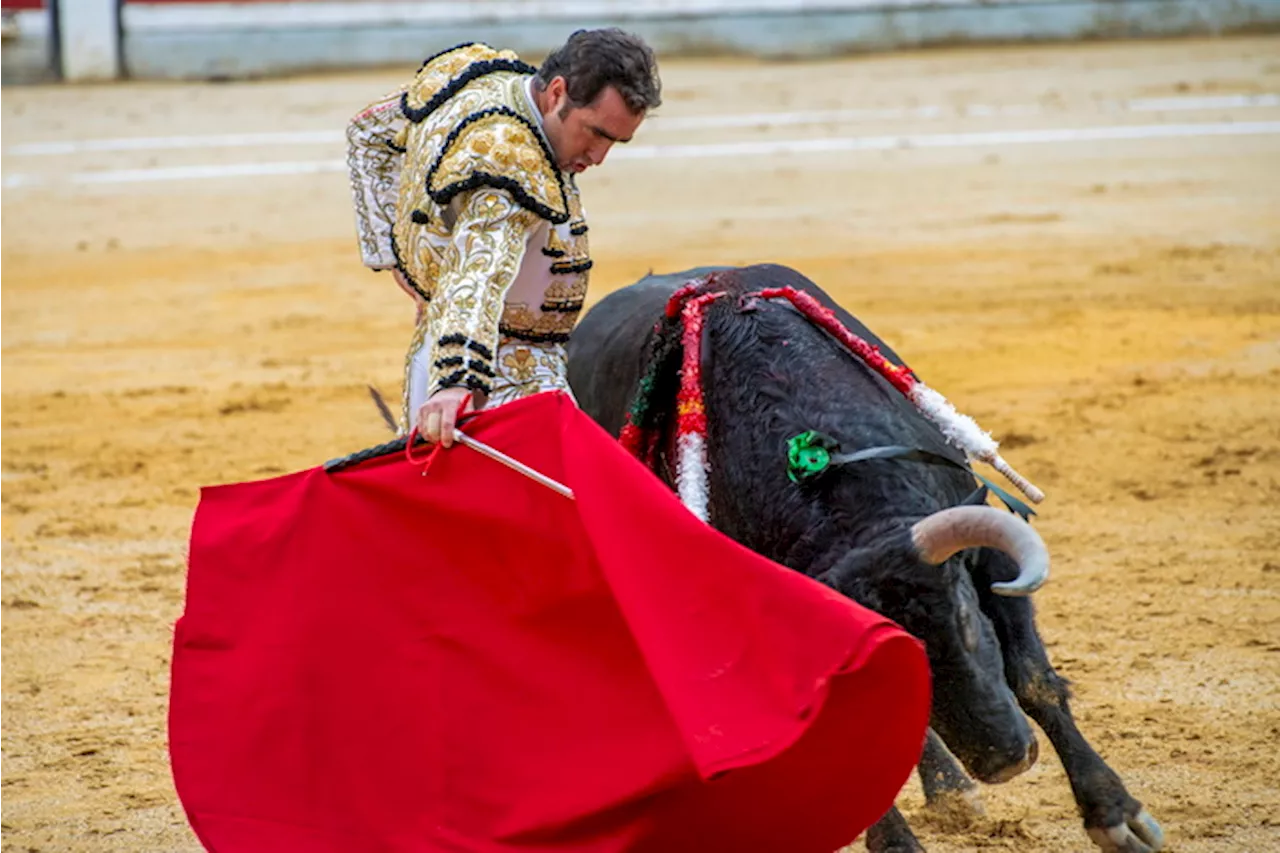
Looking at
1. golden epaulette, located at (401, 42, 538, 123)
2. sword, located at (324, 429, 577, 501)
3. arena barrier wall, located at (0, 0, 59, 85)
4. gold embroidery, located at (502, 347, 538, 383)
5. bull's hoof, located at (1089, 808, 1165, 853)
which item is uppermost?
golden epaulette, located at (401, 42, 538, 123)

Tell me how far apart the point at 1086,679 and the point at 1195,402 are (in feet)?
7.44

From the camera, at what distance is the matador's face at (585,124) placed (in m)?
2.82

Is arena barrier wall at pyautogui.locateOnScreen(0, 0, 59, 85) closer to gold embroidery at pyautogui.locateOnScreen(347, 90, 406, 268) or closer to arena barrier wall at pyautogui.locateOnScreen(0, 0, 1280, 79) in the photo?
arena barrier wall at pyautogui.locateOnScreen(0, 0, 1280, 79)

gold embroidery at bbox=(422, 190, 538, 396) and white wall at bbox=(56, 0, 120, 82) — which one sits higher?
gold embroidery at bbox=(422, 190, 538, 396)

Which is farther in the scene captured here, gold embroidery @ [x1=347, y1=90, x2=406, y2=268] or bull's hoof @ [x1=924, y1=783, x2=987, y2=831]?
bull's hoof @ [x1=924, y1=783, x2=987, y2=831]

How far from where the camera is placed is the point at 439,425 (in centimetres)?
279

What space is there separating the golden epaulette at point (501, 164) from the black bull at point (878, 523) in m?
0.48

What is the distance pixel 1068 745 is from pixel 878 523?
54cm

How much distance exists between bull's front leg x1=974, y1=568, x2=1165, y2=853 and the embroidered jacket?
862mm

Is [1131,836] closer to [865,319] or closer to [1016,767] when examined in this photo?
[1016,767]

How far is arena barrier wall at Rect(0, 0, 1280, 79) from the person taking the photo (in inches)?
524

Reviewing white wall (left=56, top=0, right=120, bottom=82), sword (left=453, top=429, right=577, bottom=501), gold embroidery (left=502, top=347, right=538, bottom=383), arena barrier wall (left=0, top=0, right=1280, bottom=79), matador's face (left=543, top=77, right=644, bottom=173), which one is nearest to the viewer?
sword (left=453, top=429, right=577, bottom=501)

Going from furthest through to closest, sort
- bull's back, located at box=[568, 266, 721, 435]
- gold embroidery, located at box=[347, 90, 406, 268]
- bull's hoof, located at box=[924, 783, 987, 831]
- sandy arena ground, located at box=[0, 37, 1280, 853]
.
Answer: sandy arena ground, located at box=[0, 37, 1280, 853]
bull's back, located at box=[568, 266, 721, 435]
bull's hoof, located at box=[924, 783, 987, 831]
gold embroidery, located at box=[347, 90, 406, 268]

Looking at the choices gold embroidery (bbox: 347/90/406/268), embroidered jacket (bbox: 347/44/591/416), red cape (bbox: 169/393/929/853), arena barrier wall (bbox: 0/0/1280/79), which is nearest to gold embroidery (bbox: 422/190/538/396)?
embroidered jacket (bbox: 347/44/591/416)
